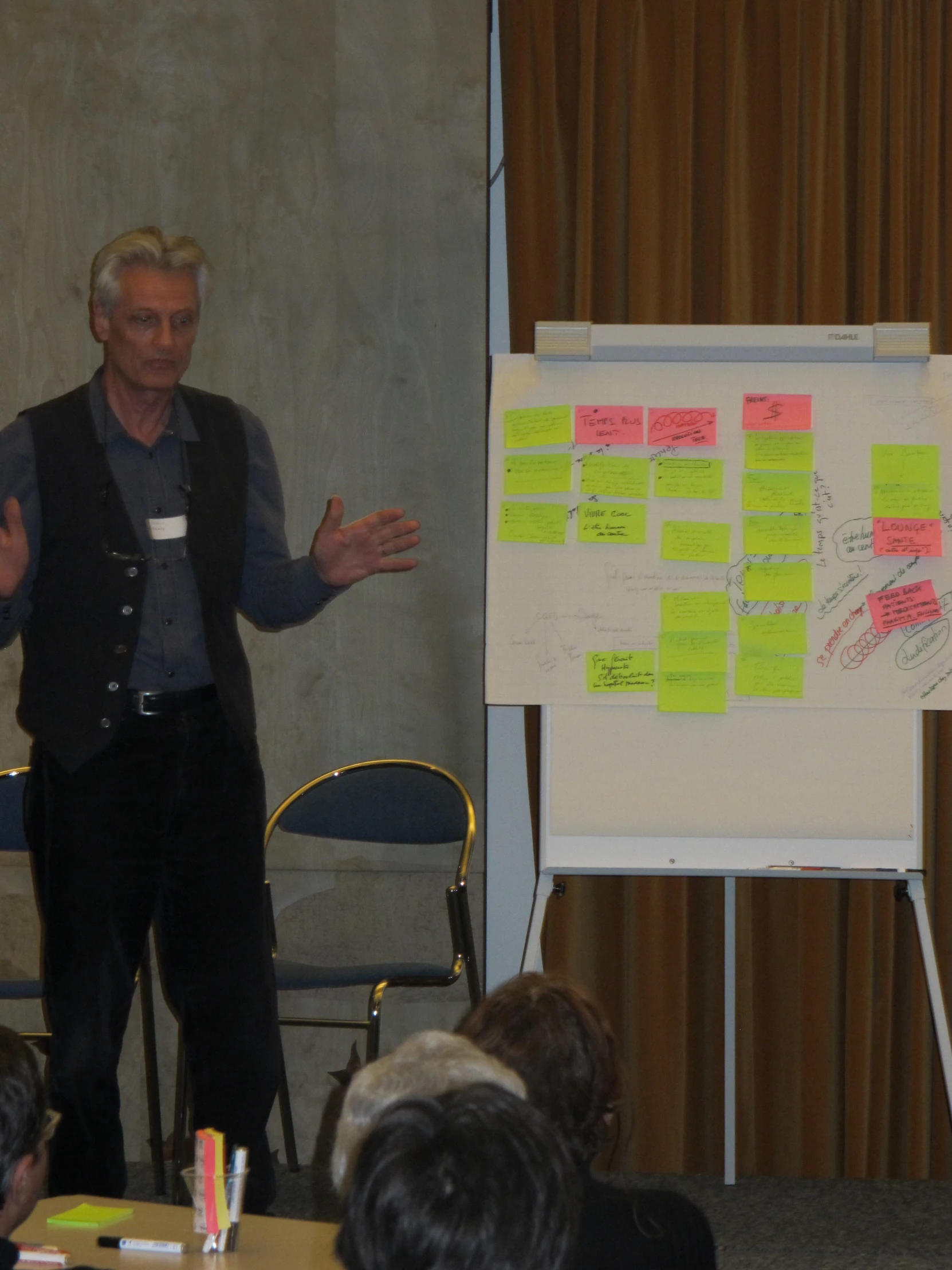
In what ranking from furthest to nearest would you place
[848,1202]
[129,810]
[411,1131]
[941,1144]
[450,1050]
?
[941,1144] → [848,1202] → [129,810] → [450,1050] → [411,1131]

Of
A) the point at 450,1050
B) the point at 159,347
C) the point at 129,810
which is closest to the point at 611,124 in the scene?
the point at 159,347

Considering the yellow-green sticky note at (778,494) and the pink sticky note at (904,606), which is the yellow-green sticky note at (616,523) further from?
the pink sticky note at (904,606)

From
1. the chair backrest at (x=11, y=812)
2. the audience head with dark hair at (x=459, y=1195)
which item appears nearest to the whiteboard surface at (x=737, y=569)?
the chair backrest at (x=11, y=812)

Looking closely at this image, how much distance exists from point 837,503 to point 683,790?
27.5 inches

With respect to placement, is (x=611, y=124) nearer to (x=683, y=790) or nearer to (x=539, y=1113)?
(x=683, y=790)

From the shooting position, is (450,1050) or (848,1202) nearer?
(450,1050)

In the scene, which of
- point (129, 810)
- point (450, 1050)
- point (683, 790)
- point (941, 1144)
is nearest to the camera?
point (450, 1050)

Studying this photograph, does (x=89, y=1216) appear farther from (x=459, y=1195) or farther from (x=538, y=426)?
(x=538, y=426)

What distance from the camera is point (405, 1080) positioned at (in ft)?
3.59

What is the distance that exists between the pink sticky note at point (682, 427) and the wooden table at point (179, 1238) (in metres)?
1.88

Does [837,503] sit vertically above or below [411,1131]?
above

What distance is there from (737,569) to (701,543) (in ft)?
0.31

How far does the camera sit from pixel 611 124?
3467 mm

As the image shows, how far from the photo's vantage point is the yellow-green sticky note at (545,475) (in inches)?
120
